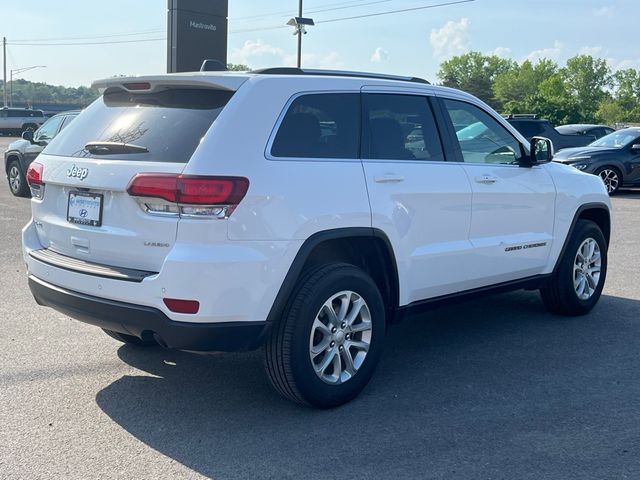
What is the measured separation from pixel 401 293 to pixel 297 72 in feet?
4.93

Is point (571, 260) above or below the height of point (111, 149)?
below

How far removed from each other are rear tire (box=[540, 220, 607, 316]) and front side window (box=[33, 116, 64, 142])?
10405mm

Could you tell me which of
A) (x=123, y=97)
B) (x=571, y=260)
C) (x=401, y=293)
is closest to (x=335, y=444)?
(x=401, y=293)

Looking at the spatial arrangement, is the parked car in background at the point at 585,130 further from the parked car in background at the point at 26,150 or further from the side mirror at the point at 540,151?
the side mirror at the point at 540,151

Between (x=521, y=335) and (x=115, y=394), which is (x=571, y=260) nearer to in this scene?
(x=521, y=335)

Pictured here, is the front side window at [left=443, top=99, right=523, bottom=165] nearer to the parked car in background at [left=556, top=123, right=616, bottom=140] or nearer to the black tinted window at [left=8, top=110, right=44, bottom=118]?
the parked car in background at [left=556, top=123, right=616, bottom=140]

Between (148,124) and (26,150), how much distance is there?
11613mm

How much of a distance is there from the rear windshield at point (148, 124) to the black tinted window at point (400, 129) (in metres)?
1.04

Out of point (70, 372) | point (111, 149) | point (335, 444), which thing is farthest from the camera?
point (70, 372)

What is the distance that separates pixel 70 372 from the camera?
505cm

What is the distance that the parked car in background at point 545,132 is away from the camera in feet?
67.6

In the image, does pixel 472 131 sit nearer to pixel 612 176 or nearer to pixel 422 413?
pixel 422 413

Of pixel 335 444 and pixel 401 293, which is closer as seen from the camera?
pixel 335 444

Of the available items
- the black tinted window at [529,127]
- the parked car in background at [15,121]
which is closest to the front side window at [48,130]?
the black tinted window at [529,127]
